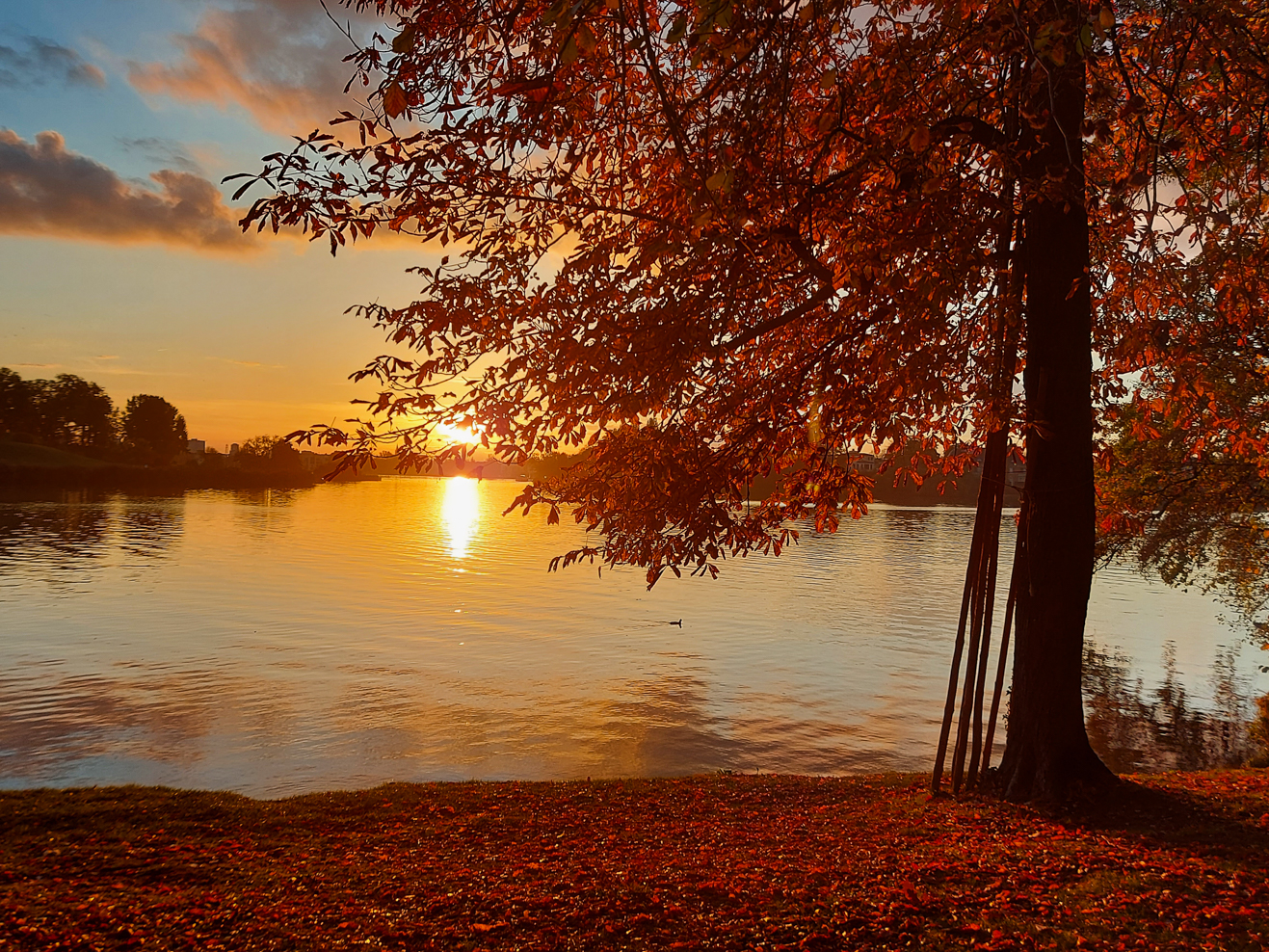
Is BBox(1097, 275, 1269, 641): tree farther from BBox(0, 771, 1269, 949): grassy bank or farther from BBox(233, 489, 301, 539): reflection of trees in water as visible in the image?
BBox(233, 489, 301, 539): reflection of trees in water

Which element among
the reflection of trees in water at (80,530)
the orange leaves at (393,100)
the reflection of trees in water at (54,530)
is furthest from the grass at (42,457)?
the orange leaves at (393,100)

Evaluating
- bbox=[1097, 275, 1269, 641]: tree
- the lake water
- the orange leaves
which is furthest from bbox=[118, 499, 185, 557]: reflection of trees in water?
the orange leaves

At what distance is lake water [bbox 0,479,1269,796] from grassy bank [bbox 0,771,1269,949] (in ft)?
15.9

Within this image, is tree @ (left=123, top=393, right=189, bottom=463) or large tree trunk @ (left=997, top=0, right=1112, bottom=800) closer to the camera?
large tree trunk @ (left=997, top=0, right=1112, bottom=800)

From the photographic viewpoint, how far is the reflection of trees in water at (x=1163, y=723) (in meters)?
18.3

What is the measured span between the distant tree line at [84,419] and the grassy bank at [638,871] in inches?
6400

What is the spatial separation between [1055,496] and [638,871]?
6487 millimetres

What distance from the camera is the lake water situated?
17359 millimetres

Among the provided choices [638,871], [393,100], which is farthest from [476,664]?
[393,100]

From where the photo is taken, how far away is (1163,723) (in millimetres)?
21719

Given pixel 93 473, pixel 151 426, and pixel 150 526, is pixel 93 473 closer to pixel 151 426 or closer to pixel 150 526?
pixel 151 426

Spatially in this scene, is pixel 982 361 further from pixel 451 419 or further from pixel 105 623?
pixel 105 623

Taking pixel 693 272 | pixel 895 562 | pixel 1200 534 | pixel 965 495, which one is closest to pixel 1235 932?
pixel 693 272

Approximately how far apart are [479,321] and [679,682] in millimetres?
18359
